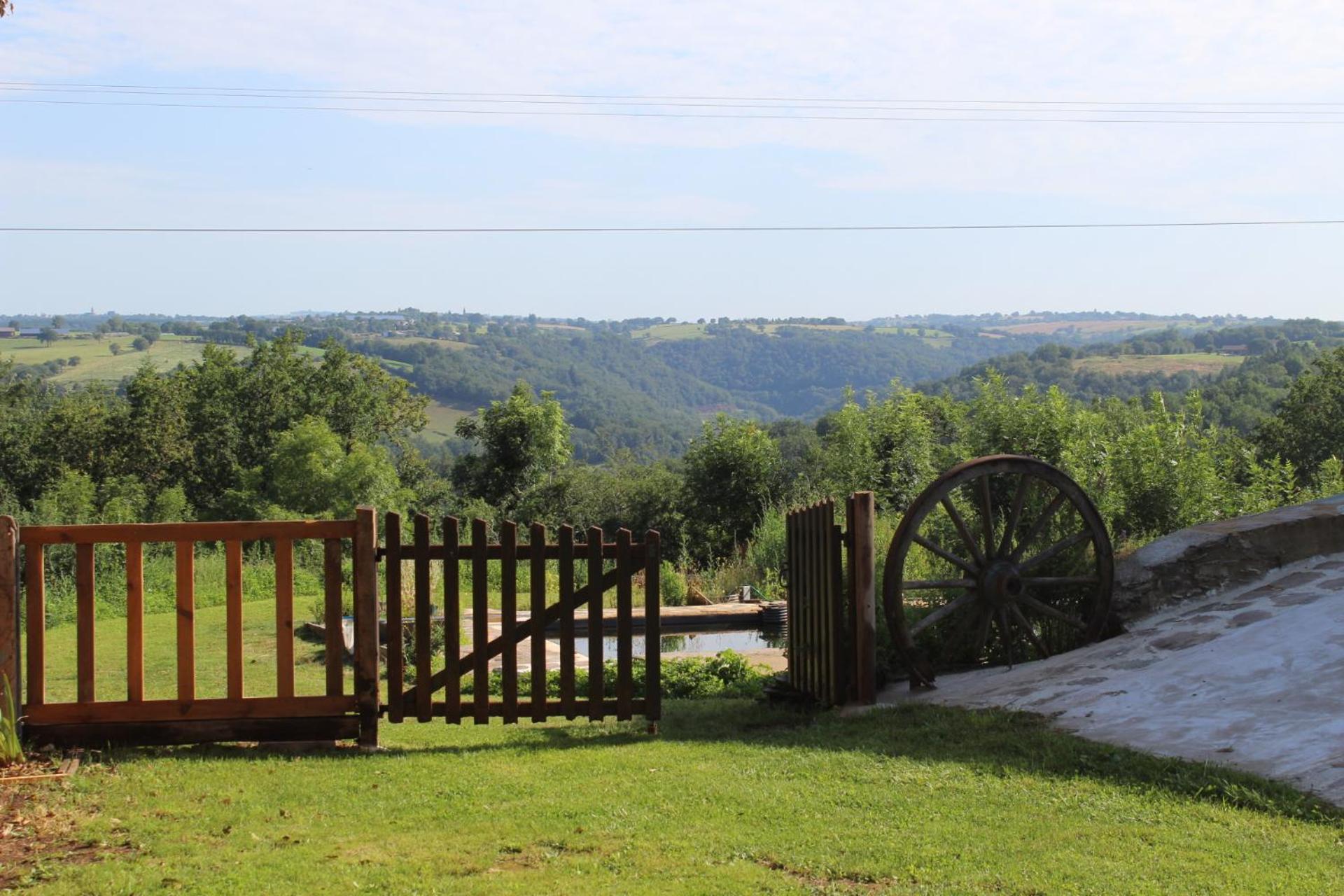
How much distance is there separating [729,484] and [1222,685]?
17750 millimetres

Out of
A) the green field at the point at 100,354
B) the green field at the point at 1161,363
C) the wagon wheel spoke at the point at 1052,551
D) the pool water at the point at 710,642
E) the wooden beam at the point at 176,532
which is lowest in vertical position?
the pool water at the point at 710,642

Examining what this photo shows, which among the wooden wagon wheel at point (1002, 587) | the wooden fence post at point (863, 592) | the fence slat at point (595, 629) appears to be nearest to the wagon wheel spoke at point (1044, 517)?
the wooden wagon wheel at point (1002, 587)

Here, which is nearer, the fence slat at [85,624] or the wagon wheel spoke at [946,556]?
the fence slat at [85,624]

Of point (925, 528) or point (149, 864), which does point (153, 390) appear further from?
point (149, 864)

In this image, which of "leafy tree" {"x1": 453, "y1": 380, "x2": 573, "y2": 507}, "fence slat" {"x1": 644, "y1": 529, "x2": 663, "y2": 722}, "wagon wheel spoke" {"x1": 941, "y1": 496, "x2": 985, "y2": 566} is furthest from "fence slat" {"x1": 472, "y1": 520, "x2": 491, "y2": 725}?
"leafy tree" {"x1": 453, "y1": 380, "x2": 573, "y2": 507}

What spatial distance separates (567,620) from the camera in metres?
6.93

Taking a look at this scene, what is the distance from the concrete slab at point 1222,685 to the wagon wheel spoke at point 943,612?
406 mm

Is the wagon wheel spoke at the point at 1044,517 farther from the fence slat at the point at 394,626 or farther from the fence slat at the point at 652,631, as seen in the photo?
the fence slat at the point at 394,626

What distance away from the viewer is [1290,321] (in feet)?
311

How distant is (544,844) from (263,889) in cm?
104

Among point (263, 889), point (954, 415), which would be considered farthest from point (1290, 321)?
point (263, 889)

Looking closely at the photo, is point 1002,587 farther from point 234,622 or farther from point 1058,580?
point 234,622

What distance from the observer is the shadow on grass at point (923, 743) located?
512cm

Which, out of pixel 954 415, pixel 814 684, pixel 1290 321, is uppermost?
pixel 1290 321
